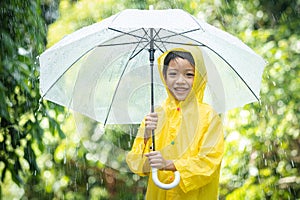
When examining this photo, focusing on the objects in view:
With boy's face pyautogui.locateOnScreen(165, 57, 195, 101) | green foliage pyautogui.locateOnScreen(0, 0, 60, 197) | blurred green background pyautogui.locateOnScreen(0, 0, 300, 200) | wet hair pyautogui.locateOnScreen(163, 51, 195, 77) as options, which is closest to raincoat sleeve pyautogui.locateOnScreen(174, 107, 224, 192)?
boy's face pyautogui.locateOnScreen(165, 57, 195, 101)

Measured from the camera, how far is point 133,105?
151 inches

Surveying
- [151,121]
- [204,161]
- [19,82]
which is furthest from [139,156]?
[19,82]

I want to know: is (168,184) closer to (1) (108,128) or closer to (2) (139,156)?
(2) (139,156)

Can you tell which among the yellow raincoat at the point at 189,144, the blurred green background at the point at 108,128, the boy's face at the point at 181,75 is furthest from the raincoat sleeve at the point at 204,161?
the blurred green background at the point at 108,128

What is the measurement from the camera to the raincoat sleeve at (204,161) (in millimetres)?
3406

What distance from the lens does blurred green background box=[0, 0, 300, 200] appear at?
4.95 meters

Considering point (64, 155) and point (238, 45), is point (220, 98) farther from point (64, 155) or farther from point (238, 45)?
point (64, 155)

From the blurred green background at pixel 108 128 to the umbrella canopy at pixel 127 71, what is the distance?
123mm

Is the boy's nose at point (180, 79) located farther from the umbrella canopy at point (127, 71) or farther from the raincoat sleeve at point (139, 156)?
the raincoat sleeve at point (139, 156)

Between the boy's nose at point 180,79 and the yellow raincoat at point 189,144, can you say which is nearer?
the yellow raincoat at point 189,144

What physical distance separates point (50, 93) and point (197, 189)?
91 cm

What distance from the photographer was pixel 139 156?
3641 mm

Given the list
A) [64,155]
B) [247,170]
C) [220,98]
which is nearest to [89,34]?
[220,98]

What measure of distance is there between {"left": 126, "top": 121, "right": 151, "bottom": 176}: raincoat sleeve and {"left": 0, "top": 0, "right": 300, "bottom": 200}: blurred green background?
0.09 metres
